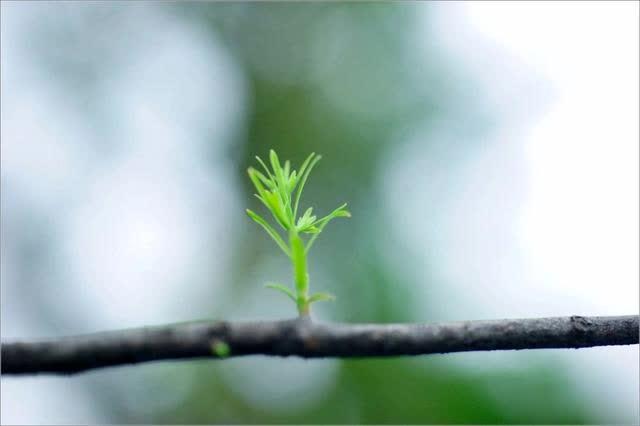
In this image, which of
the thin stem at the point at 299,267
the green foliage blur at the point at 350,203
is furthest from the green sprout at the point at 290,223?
the green foliage blur at the point at 350,203

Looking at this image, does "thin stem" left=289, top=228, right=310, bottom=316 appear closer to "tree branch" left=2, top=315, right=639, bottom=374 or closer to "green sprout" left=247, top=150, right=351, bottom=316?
"green sprout" left=247, top=150, right=351, bottom=316

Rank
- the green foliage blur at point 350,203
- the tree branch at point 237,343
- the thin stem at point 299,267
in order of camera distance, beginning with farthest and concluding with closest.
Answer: the green foliage blur at point 350,203
the thin stem at point 299,267
the tree branch at point 237,343

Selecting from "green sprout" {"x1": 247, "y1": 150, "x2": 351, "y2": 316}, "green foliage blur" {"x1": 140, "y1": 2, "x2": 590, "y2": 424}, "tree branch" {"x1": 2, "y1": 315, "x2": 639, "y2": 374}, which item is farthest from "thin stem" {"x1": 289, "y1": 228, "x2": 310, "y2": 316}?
"green foliage blur" {"x1": 140, "y1": 2, "x2": 590, "y2": 424}

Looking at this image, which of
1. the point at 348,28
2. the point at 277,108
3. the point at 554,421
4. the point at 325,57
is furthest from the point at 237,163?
the point at 554,421

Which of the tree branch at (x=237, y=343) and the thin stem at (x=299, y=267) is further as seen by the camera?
the thin stem at (x=299, y=267)

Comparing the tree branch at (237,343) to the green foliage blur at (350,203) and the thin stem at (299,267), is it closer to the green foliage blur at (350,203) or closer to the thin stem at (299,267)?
the thin stem at (299,267)

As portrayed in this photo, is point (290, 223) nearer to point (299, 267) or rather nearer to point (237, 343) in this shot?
point (299, 267)

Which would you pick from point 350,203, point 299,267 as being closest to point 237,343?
point 299,267

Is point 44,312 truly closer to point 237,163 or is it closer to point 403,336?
point 237,163
